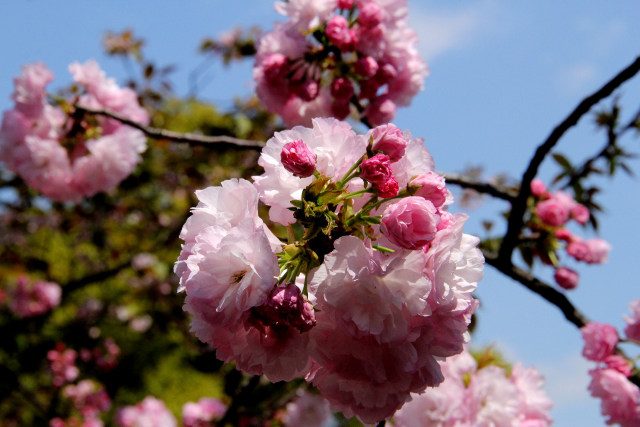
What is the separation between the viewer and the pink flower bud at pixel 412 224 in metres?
0.77

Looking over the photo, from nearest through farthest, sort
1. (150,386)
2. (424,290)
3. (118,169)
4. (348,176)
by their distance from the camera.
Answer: (424,290), (348,176), (118,169), (150,386)

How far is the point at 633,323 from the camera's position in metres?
1.71

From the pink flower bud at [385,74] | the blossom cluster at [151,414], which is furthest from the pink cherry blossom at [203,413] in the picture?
the pink flower bud at [385,74]

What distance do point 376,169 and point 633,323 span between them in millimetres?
1399

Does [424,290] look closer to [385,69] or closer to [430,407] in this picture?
[430,407]

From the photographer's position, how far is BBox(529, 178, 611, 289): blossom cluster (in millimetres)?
2074

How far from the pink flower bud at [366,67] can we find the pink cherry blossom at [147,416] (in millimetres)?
3350

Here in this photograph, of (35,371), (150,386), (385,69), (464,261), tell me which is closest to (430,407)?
(464,261)

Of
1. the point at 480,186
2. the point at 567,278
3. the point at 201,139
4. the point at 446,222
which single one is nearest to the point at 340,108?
the point at 201,139

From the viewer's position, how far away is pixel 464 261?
0.84 meters

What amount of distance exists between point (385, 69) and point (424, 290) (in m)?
1.21

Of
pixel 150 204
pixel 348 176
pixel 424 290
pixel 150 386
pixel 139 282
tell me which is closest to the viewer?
pixel 424 290

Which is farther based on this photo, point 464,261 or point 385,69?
point 385,69

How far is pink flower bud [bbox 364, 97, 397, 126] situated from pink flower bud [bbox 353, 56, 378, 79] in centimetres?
11
